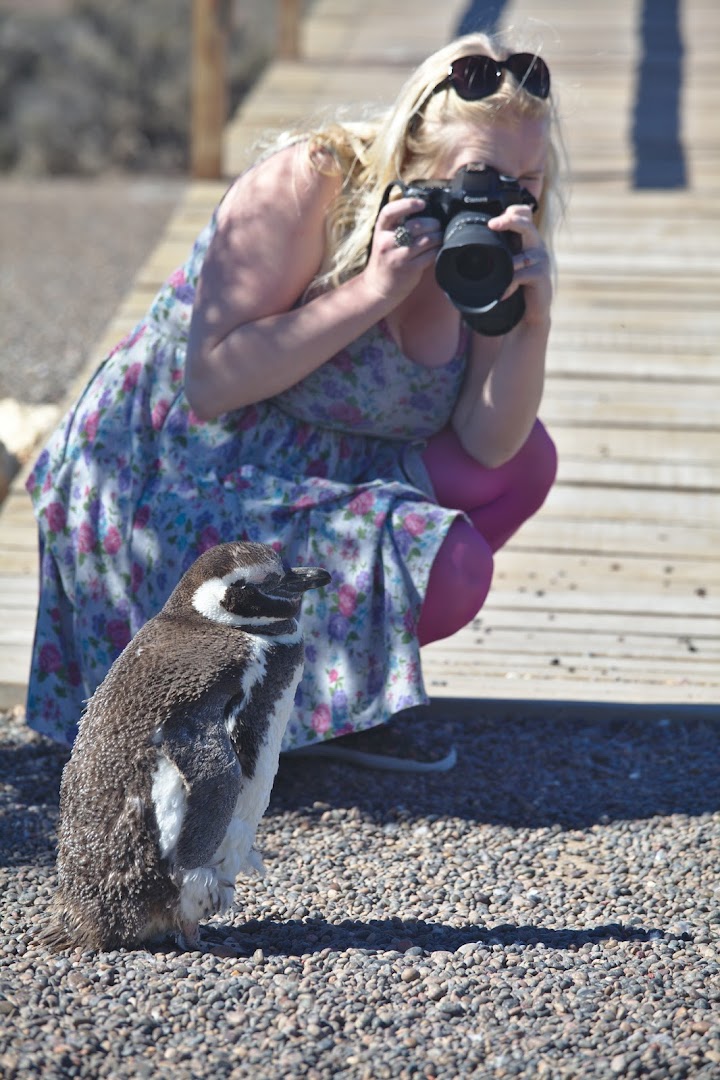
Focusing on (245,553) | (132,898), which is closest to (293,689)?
(245,553)

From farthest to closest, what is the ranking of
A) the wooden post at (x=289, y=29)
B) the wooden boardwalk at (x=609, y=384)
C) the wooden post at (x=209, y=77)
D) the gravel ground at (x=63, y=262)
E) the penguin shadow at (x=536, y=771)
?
the wooden post at (x=289, y=29), the gravel ground at (x=63, y=262), the wooden post at (x=209, y=77), the wooden boardwalk at (x=609, y=384), the penguin shadow at (x=536, y=771)

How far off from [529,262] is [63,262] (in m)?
7.01

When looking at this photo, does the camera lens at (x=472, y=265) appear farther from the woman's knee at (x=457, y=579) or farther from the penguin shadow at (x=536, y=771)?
the penguin shadow at (x=536, y=771)

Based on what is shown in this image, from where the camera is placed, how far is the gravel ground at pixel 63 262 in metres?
7.70

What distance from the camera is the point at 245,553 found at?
2674mm

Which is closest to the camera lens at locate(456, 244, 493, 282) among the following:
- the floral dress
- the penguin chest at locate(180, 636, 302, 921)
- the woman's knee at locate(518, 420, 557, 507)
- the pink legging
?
the floral dress

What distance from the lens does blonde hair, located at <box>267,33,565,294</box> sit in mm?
3211

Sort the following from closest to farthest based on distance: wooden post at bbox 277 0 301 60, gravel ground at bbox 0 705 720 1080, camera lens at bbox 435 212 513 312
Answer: gravel ground at bbox 0 705 720 1080 → camera lens at bbox 435 212 513 312 → wooden post at bbox 277 0 301 60

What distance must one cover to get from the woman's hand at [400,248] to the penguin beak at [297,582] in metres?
0.79

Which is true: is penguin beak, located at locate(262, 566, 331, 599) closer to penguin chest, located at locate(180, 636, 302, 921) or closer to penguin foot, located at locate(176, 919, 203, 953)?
penguin chest, located at locate(180, 636, 302, 921)

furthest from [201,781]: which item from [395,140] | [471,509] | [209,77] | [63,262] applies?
[63,262]

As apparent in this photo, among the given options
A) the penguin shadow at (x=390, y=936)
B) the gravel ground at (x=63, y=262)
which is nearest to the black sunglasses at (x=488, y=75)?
the penguin shadow at (x=390, y=936)

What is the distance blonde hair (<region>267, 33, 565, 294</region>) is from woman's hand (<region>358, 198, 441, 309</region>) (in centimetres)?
11

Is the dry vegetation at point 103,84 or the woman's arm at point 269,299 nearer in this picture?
the woman's arm at point 269,299
